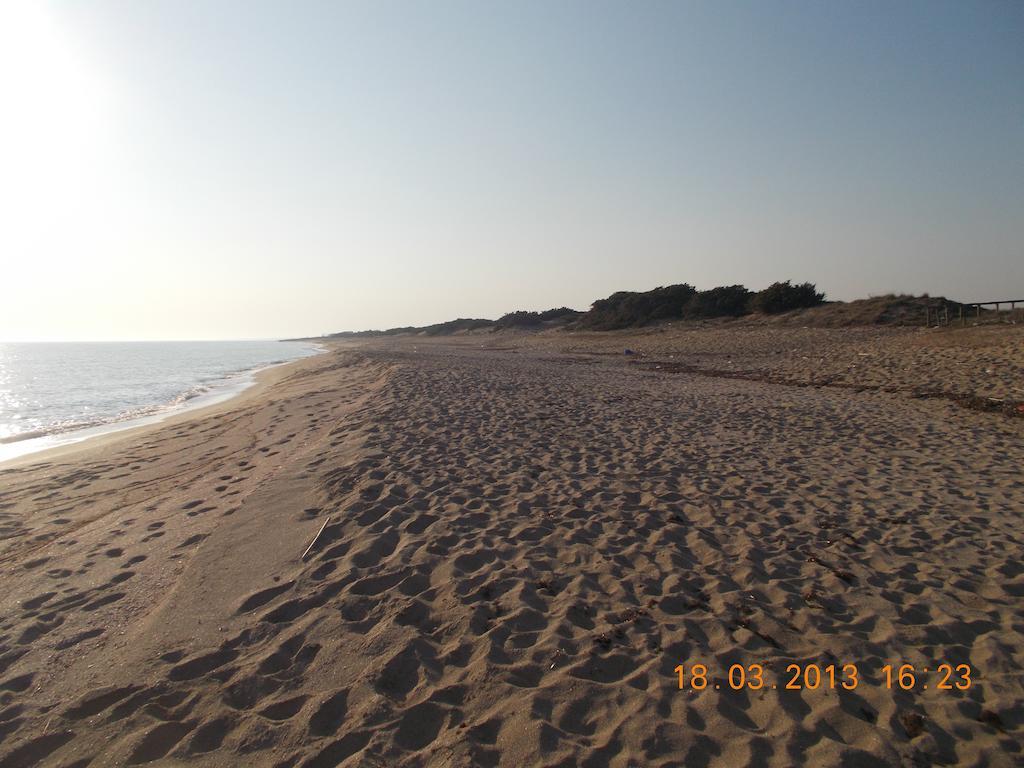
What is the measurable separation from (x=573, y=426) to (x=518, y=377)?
753cm

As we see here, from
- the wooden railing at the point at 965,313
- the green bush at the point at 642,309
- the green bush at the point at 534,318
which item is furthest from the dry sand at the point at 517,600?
the green bush at the point at 534,318

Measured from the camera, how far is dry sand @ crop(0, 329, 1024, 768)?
2.83 meters

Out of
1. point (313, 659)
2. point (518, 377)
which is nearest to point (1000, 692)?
point (313, 659)

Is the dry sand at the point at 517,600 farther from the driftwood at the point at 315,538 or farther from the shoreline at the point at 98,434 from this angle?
the shoreline at the point at 98,434

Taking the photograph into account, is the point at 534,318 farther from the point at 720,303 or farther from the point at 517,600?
the point at 517,600

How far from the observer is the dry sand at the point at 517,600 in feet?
9.29

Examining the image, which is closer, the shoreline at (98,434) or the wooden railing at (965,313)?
the shoreline at (98,434)

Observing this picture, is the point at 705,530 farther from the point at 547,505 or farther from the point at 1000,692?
the point at 1000,692

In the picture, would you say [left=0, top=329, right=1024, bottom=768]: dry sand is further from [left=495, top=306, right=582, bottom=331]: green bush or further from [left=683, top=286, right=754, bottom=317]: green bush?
[left=495, top=306, right=582, bottom=331]: green bush

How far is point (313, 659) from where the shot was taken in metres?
3.45

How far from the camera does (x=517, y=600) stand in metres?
4.00
